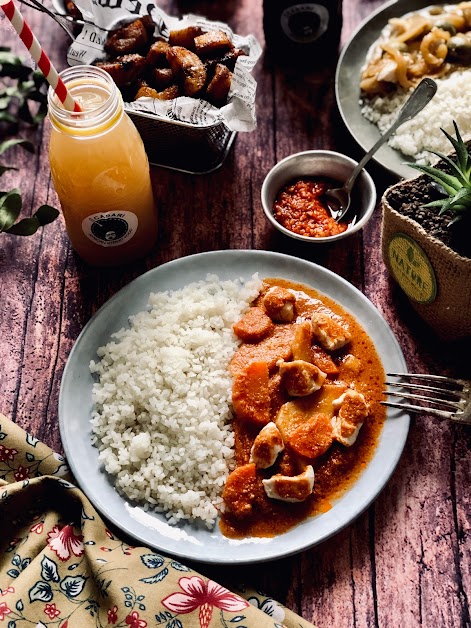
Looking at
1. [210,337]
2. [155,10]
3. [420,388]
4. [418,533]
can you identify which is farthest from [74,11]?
[418,533]

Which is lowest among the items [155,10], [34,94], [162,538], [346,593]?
[346,593]

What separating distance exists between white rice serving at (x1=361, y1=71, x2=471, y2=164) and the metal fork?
699 mm

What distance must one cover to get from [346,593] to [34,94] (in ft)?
5.89

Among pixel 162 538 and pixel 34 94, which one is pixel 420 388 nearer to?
pixel 162 538

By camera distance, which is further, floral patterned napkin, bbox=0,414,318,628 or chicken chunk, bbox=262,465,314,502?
chicken chunk, bbox=262,465,314,502

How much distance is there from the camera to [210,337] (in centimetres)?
194

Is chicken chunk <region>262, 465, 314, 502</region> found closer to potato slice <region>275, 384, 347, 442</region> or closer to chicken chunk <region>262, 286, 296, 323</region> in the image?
potato slice <region>275, 384, 347, 442</region>

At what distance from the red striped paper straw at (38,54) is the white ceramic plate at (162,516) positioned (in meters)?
0.53

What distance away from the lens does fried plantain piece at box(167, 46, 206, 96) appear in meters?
2.10

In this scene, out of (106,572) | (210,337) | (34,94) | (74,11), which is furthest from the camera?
(34,94)

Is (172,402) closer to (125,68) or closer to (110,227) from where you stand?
(110,227)

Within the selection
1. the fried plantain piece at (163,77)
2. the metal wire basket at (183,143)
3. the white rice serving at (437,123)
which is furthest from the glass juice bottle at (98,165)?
the white rice serving at (437,123)

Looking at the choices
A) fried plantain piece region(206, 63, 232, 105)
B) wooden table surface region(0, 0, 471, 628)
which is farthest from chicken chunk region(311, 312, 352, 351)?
fried plantain piece region(206, 63, 232, 105)

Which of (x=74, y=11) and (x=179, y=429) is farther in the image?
(x=74, y=11)
